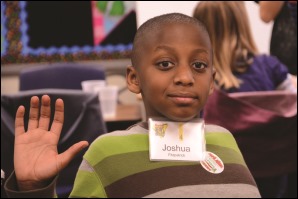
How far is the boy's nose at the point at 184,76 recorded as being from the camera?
27.5 inches

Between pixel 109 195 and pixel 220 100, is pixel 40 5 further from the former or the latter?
pixel 109 195

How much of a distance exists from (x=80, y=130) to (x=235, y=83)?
748 millimetres

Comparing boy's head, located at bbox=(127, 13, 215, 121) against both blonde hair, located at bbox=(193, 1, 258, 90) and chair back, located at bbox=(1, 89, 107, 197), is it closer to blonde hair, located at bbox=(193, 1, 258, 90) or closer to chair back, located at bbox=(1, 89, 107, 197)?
chair back, located at bbox=(1, 89, 107, 197)

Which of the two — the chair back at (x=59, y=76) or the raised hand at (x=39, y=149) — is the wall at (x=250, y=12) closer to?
the chair back at (x=59, y=76)

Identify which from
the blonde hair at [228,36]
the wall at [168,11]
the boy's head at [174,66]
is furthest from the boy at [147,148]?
the wall at [168,11]

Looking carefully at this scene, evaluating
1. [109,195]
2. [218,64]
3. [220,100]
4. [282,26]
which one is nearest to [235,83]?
[218,64]

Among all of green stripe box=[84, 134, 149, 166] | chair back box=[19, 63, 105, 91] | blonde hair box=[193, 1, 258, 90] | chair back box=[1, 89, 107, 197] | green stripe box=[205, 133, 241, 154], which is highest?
green stripe box=[84, 134, 149, 166]

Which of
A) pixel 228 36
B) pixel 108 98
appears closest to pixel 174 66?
pixel 228 36

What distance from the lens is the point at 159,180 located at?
681mm

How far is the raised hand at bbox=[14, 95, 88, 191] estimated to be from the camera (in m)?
0.69

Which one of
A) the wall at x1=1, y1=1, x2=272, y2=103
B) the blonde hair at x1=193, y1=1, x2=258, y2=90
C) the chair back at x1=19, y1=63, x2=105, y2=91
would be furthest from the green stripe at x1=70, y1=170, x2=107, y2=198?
the chair back at x1=19, y1=63, x2=105, y2=91

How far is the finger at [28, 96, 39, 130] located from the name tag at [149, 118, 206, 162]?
0.20m

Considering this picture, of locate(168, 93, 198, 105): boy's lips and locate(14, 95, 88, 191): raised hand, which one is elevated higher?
locate(168, 93, 198, 105): boy's lips

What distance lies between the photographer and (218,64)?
6.63ft
